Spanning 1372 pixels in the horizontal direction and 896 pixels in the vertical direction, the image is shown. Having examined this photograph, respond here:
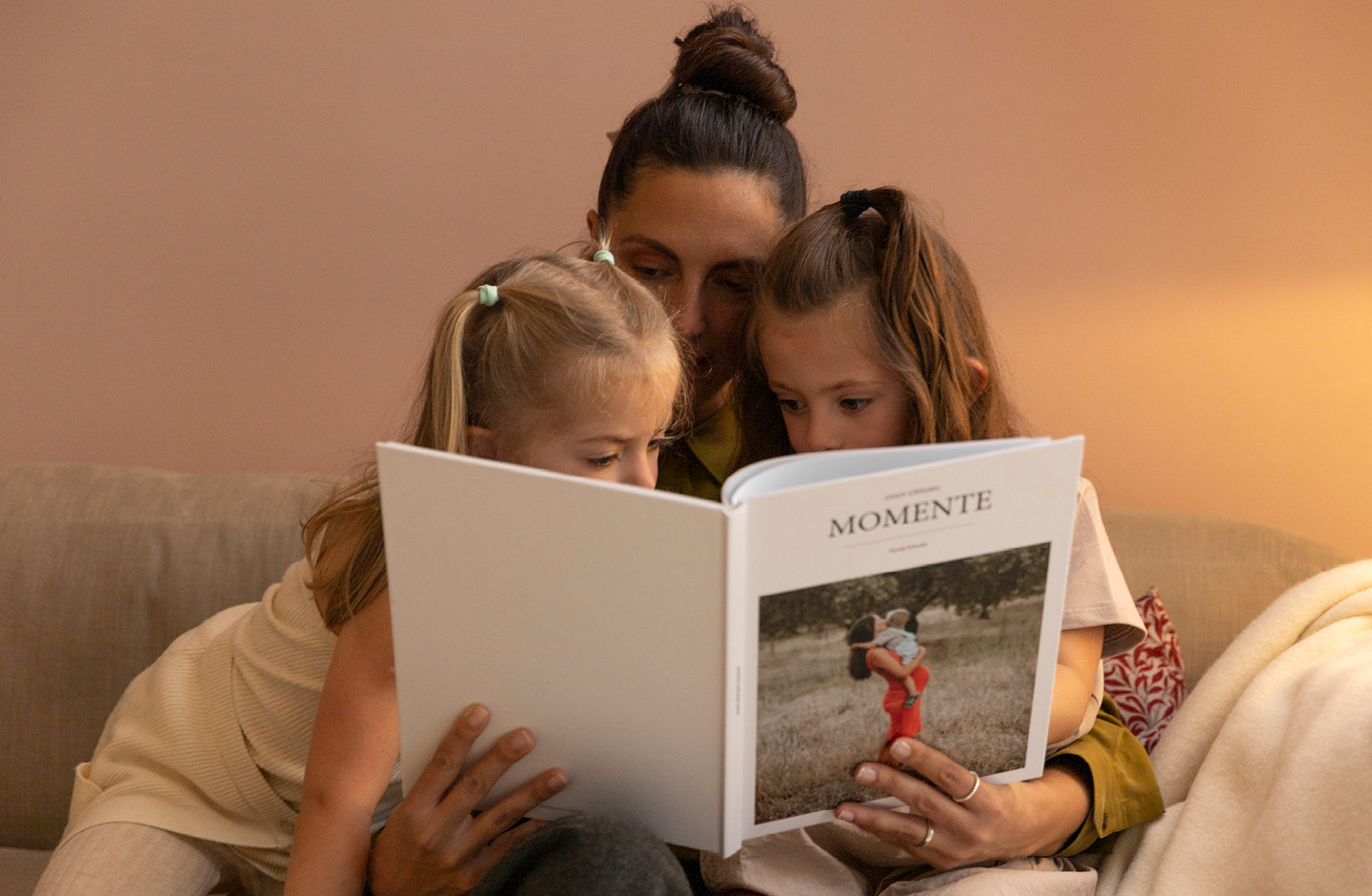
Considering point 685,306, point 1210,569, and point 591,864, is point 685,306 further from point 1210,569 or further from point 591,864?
point 1210,569

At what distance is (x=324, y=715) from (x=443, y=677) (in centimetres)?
23

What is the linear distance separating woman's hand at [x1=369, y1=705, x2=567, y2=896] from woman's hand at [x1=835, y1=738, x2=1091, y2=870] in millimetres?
249

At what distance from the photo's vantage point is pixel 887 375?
118 cm

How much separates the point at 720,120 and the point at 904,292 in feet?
1.05

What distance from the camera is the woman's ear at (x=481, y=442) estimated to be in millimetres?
1109

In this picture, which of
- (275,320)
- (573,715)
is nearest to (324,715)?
(573,715)

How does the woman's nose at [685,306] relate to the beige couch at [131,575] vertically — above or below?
above

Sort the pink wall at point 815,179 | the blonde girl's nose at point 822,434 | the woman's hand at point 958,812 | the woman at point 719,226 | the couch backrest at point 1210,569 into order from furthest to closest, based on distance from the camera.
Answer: the pink wall at point 815,179
the couch backrest at point 1210,569
the blonde girl's nose at point 822,434
the woman at point 719,226
the woman's hand at point 958,812

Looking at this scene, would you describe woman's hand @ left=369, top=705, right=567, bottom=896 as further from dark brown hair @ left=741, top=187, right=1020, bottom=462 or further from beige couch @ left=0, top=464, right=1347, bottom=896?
beige couch @ left=0, top=464, right=1347, bottom=896

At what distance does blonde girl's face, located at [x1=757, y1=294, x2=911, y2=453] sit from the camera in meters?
1.18

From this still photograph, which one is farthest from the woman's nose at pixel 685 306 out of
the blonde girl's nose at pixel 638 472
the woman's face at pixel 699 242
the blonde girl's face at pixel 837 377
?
the blonde girl's nose at pixel 638 472

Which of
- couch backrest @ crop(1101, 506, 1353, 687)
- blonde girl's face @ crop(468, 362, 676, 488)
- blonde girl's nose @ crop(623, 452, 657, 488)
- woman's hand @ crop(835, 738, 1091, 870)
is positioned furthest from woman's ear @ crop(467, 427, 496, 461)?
couch backrest @ crop(1101, 506, 1353, 687)

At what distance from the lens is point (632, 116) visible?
1361 millimetres

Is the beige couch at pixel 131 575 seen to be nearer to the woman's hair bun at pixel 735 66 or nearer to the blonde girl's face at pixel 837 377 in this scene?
the blonde girl's face at pixel 837 377
